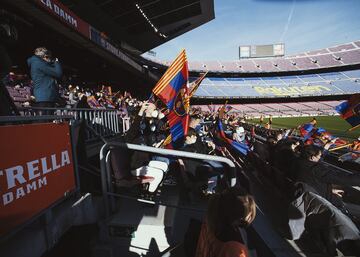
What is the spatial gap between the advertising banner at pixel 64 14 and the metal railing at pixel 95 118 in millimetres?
3836

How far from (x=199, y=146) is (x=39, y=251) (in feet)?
12.7

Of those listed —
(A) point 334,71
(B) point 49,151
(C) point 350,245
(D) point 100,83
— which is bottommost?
(C) point 350,245

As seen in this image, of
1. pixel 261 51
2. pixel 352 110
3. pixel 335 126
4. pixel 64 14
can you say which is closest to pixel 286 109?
pixel 335 126

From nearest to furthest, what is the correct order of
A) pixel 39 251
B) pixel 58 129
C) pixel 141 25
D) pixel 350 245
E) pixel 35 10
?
pixel 39 251 < pixel 58 129 < pixel 350 245 < pixel 35 10 < pixel 141 25

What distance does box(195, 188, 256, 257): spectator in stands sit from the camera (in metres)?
1.55

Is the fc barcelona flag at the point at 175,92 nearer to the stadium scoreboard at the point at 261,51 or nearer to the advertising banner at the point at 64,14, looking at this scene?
the advertising banner at the point at 64,14

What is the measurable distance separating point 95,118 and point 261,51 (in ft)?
258

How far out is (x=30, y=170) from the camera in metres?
2.13

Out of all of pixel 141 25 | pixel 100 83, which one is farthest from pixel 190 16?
pixel 100 83

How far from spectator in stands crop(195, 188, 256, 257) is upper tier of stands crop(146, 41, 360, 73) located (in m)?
56.8

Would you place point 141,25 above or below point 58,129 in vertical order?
above

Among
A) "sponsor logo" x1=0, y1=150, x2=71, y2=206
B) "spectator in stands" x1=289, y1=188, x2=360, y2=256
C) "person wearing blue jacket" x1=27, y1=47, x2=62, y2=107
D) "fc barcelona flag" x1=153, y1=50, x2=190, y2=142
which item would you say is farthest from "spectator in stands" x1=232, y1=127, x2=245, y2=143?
"sponsor logo" x1=0, y1=150, x2=71, y2=206

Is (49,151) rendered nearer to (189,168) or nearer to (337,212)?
(189,168)

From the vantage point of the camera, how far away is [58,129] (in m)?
2.62
